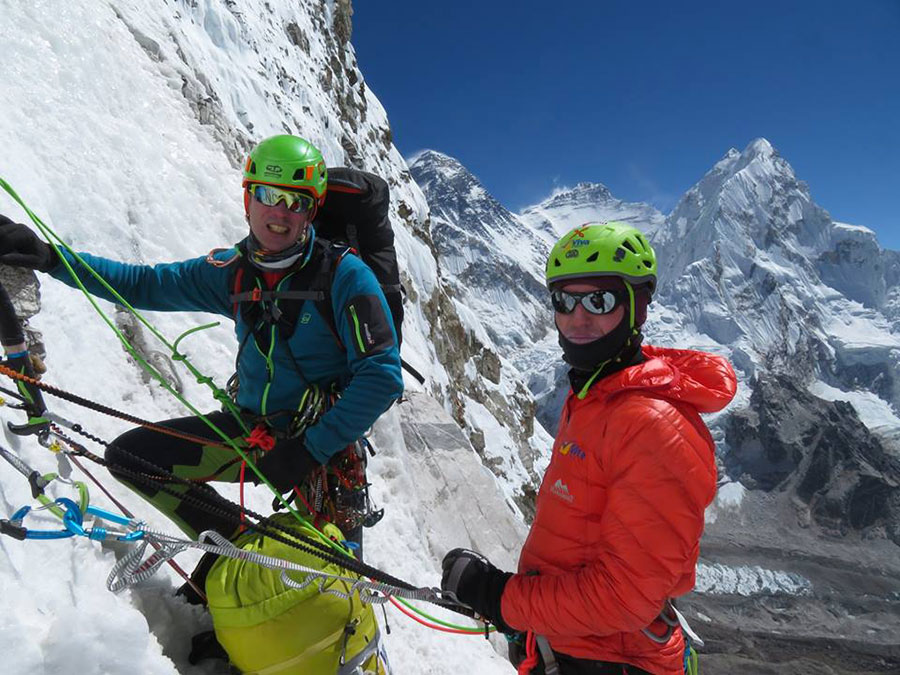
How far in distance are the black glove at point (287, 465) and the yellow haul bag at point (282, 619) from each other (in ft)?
1.18

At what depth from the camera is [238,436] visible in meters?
3.99

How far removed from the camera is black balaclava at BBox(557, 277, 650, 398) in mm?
2977

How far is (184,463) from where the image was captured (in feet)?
12.5

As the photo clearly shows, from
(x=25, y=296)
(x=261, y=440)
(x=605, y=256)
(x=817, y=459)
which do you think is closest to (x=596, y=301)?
(x=605, y=256)

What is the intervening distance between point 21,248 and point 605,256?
3393 mm

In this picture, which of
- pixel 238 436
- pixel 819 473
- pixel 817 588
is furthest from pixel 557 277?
pixel 819 473

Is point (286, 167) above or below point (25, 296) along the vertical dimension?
above

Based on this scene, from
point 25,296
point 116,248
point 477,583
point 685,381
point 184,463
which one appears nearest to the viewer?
point 685,381

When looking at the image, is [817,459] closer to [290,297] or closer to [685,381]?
[685,381]

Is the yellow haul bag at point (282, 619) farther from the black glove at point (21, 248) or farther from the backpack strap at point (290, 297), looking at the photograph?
the black glove at point (21, 248)

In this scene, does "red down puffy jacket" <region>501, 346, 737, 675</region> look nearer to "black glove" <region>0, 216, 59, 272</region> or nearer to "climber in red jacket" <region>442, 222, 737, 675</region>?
"climber in red jacket" <region>442, 222, 737, 675</region>

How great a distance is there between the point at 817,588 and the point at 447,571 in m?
135

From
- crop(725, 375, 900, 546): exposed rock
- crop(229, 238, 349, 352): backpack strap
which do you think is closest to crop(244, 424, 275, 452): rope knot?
crop(229, 238, 349, 352): backpack strap

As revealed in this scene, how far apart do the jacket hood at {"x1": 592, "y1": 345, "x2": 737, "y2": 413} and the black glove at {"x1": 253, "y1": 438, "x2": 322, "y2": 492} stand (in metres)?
1.69
